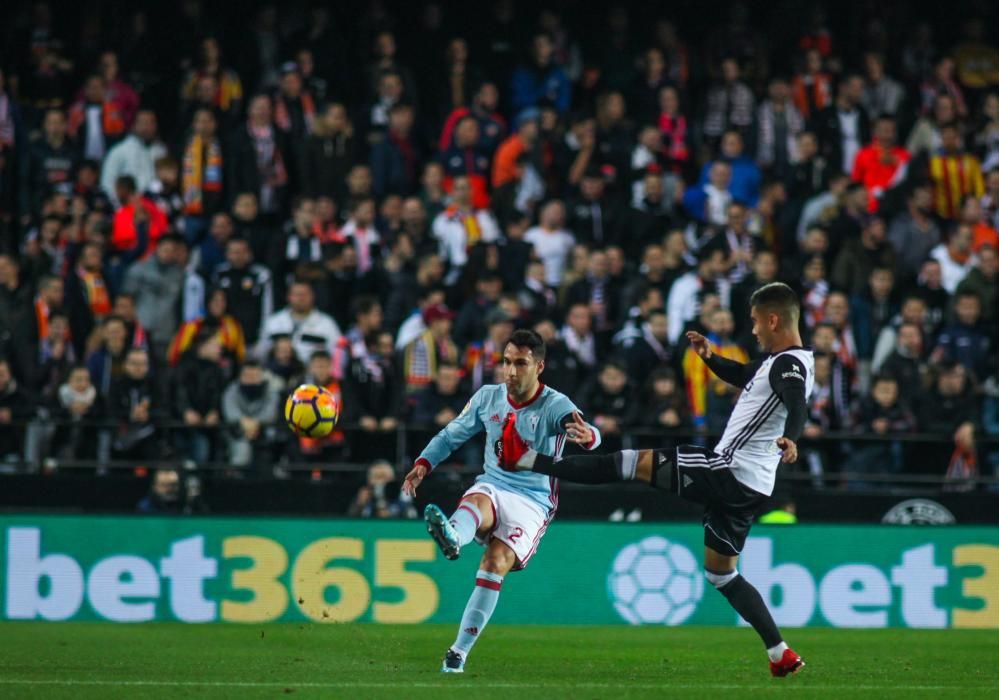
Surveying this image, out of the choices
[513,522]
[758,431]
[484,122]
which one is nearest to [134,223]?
[484,122]

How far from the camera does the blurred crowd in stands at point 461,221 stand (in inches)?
654

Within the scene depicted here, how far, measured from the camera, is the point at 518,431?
402 inches

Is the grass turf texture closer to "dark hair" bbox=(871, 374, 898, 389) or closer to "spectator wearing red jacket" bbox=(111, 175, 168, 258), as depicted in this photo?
"dark hair" bbox=(871, 374, 898, 389)

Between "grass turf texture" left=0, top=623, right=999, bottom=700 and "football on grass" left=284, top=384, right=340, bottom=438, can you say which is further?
"football on grass" left=284, top=384, right=340, bottom=438

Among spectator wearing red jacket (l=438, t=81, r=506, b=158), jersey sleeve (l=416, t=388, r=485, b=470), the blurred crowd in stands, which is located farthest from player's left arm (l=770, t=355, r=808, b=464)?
spectator wearing red jacket (l=438, t=81, r=506, b=158)

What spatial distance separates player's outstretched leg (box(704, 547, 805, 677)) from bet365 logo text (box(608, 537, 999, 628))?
5.34m

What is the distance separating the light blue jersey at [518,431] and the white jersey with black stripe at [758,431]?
1059 mm

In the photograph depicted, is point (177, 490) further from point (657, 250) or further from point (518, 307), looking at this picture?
point (657, 250)

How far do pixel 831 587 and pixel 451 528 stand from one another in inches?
277

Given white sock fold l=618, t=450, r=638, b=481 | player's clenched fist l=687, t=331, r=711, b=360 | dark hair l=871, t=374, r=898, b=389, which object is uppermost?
player's clenched fist l=687, t=331, r=711, b=360

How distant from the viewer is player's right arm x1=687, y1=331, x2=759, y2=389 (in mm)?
9891

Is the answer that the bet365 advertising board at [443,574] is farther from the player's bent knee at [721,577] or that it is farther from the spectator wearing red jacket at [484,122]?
the spectator wearing red jacket at [484,122]

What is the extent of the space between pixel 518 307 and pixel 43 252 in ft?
17.0

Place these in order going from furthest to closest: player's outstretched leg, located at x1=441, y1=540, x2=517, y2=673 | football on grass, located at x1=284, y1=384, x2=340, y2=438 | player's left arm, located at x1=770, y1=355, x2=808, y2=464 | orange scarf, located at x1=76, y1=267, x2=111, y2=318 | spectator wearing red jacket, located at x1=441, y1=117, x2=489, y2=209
→ spectator wearing red jacket, located at x1=441, y1=117, x2=489, y2=209
orange scarf, located at x1=76, y1=267, x2=111, y2=318
football on grass, located at x1=284, y1=384, x2=340, y2=438
player's outstretched leg, located at x1=441, y1=540, x2=517, y2=673
player's left arm, located at x1=770, y1=355, x2=808, y2=464
